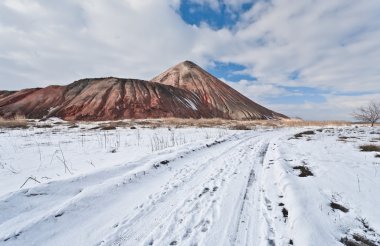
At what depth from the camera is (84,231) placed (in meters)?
3.55

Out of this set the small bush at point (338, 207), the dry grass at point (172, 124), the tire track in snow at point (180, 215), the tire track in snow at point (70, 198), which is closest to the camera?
the tire track in snow at point (180, 215)

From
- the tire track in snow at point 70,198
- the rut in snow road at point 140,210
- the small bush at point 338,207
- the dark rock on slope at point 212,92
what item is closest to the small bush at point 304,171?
the rut in snow road at point 140,210

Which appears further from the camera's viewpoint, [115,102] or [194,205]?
[115,102]

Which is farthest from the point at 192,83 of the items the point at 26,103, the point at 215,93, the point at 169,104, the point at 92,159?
the point at 92,159

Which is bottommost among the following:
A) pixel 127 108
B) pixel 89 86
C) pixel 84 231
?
pixel 84 231

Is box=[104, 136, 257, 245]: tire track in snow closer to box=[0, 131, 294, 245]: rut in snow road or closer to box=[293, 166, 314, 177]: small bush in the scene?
box=[0, 131, 294, 245]: rut in snow road

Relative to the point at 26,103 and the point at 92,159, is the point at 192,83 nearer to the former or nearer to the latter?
the point at 26,103

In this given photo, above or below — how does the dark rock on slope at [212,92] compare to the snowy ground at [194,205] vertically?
above

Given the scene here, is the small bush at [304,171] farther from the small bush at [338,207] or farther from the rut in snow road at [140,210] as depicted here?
the small bush at [338,207]

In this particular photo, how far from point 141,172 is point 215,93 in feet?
275

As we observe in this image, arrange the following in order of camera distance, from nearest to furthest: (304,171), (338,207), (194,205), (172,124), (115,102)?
1. (338,207)
2. (194,205)
3. (304,171)
4. (172,124)
5. (115,102)

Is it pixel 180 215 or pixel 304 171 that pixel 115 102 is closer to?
pixel 304 171


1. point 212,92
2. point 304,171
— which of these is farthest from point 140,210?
point 212,92

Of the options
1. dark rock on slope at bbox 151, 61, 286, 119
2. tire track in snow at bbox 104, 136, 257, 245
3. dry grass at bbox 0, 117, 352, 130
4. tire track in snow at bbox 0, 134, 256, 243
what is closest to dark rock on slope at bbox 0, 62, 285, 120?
dark rock on slope at bbox 151, 61, 286, 119
